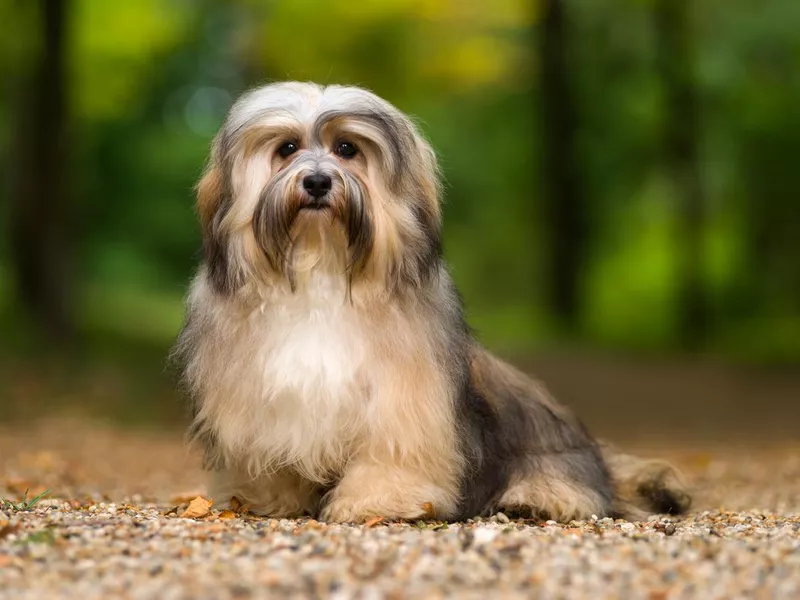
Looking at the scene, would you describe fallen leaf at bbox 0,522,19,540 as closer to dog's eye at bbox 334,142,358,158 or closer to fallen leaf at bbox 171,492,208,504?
fallen leaf at bbox 171,492,208,504

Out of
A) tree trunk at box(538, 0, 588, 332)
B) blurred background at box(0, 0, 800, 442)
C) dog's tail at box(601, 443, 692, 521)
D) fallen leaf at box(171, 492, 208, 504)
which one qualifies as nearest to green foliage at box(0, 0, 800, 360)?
blurred background at box(0, 0, 800, 442)

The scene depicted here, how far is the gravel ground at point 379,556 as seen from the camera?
156 inches

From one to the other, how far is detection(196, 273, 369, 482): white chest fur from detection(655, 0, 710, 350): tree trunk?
14.8 metres

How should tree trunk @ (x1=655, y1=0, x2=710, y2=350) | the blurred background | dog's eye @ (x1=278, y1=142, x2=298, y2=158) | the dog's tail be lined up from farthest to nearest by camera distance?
tree trunk @ (x1=655, y1=0, x2=710, y2=350), the blurred background, the dog's tail, dog's eye @ (x1=278, y1=142, x2=298, y2=158)

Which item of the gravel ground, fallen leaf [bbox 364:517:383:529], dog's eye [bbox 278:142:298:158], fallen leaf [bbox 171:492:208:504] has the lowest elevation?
fallen leaf [bbox 171:492:208:504]

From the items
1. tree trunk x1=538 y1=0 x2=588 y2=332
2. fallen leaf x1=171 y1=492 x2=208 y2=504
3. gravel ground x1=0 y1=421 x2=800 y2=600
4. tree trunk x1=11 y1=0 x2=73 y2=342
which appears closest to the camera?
gravel ground x1=0 y1=421 x2=800 y2=600

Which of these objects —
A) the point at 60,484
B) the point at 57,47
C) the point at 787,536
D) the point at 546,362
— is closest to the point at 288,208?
the point at 787,536

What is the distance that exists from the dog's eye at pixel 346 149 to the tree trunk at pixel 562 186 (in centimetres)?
1515

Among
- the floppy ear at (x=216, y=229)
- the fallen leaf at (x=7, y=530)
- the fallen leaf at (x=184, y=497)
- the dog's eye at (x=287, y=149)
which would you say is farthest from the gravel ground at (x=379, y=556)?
the dog's eye at (x=287, y=149)

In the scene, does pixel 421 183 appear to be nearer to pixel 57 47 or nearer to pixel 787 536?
pixel 787 536

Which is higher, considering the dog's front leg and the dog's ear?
the dog's ear

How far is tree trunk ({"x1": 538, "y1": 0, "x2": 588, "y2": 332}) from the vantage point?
20453mm

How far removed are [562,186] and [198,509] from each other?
16117 mm

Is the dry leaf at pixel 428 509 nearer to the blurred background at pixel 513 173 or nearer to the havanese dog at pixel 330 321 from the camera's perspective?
the havanese dog at pixel 330 321
